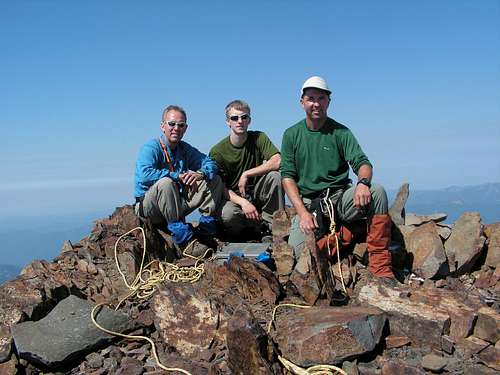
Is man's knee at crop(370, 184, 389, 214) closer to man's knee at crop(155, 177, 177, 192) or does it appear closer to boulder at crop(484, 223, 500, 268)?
boulder at crop(484, 223, 500, 268)

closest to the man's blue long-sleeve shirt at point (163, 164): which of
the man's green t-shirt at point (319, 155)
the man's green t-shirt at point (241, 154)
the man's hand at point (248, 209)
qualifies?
the man's green t-shirt at point (241, 154)

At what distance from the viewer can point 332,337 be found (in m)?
4.66

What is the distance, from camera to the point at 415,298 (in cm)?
564

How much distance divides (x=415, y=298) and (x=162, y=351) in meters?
3.46

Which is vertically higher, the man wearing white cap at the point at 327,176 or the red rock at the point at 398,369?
the man wearing white cap at the point at 327,176

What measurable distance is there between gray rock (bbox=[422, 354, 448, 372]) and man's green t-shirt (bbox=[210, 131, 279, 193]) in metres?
5.57

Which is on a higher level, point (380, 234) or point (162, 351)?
point (380, 234)

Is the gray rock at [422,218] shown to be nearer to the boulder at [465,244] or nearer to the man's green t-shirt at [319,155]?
the boulder at [465,244]

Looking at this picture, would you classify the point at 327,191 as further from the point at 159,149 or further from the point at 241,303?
the point at 159,149

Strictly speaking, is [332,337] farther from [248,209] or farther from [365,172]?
[248,209]

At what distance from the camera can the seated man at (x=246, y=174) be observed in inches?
354

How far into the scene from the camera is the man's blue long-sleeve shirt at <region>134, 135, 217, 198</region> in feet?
27.3

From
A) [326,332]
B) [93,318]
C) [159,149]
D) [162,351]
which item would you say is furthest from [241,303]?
[159,149]

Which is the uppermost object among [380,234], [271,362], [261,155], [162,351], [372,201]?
[261,155]
